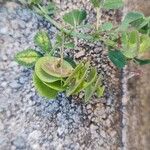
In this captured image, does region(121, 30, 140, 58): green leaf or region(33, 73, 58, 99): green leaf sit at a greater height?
region(121, 30, 140, 58): green leaf

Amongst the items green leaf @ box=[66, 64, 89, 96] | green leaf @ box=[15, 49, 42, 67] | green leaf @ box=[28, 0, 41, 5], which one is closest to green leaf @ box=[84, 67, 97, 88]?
green leaf @ box=[66, 64, 89, 96]

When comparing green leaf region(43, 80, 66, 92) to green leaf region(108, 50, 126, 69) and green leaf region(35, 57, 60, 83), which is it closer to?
green leaf region(35, 57, 60, 83)

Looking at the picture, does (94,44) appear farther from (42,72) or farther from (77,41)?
(42,72)

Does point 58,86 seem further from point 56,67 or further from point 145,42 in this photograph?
point 145,42

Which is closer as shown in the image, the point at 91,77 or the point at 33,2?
the point at 91,77

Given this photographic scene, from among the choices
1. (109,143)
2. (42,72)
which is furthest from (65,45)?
(109,143)

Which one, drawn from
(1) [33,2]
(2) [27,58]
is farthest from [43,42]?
(1) [33,2]
